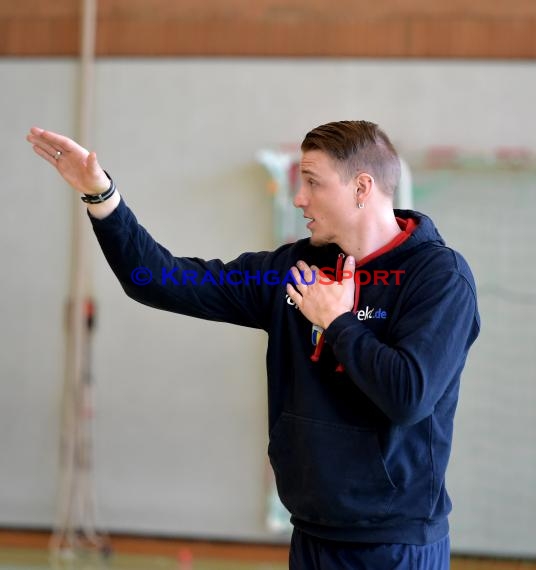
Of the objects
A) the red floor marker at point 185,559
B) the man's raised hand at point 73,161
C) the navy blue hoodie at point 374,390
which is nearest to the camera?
the navy blue hoodie at point 374,390

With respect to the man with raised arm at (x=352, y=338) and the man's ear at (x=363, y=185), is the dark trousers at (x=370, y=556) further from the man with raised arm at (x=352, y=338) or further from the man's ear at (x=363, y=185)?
the man's ear at (x=363, y=185)

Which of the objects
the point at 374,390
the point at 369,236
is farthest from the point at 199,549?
the point at 374,390

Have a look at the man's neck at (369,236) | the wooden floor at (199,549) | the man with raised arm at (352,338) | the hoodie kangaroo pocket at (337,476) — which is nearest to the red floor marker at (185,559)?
the wooden floor at (199,549)

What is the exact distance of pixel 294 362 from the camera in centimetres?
175

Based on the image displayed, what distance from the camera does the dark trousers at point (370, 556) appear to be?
5.32 ft

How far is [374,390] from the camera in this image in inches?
59.2

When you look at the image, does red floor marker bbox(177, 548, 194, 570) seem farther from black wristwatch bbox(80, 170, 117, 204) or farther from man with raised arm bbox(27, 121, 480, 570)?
black wristwatch bbox(80, 170, 117, 204)

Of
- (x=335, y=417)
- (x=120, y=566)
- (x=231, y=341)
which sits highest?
(x=335, y=417)

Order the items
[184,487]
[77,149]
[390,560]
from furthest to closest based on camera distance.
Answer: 1. [184,487]
2. [77,149]
3. [390,560]

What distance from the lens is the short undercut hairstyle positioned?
175cm

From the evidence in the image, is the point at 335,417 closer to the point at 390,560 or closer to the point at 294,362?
the point at 294,362

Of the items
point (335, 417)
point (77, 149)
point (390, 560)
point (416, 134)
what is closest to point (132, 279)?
point (77, 149)

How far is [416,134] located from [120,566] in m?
2.48

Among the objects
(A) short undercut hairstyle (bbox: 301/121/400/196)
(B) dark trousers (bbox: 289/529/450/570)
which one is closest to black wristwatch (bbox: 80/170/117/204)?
(A) short undercut hairstyle (bbox: 301/121/400/196)
